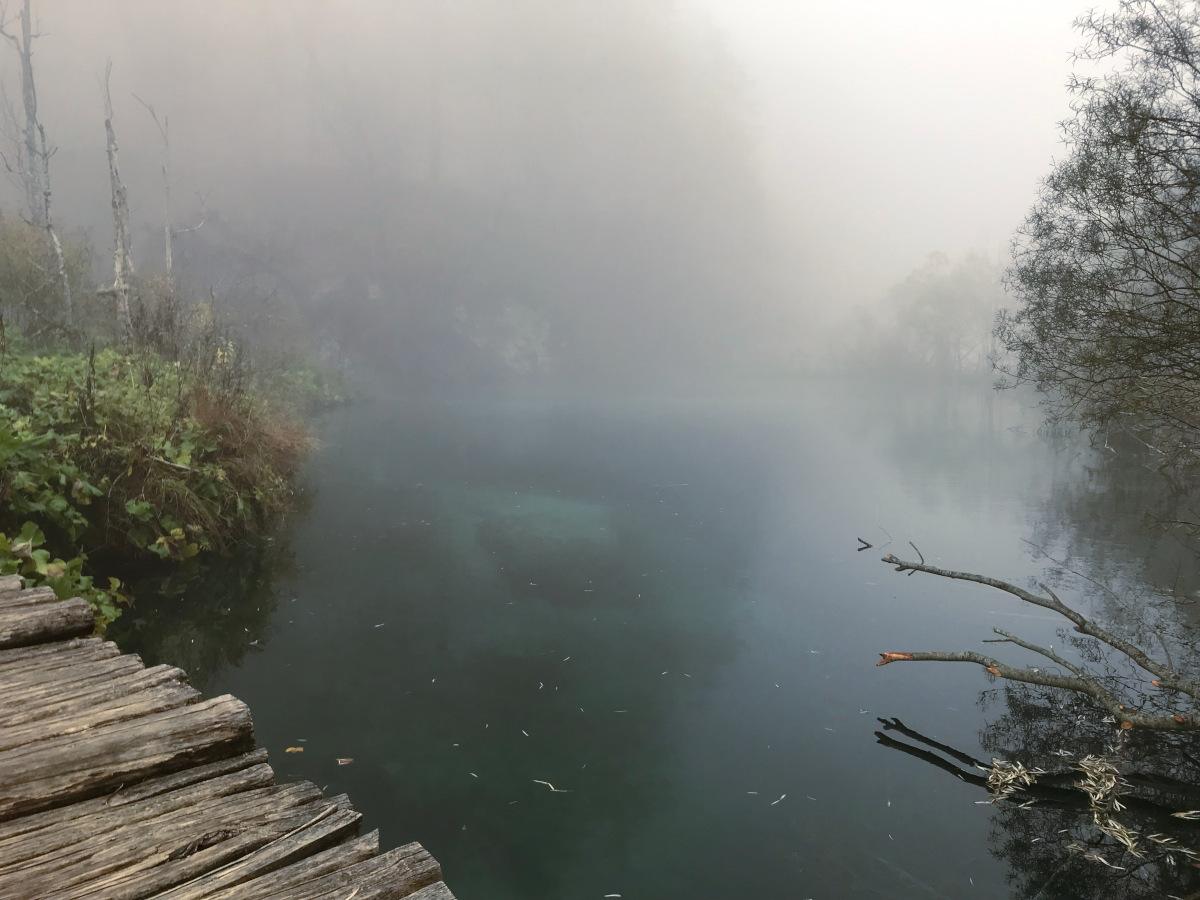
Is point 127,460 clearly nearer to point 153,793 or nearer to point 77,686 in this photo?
point 77,686

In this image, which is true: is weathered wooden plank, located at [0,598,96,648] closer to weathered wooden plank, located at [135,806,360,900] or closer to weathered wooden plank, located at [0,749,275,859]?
weathered wooden plank, located at [0,749,275,859]

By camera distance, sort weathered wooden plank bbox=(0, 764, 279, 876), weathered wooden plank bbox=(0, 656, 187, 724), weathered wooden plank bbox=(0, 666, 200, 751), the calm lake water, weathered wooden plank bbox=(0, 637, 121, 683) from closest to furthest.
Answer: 1. weathered wooden plank bbox=(0, 764, 279, 876)
2. weathered wooden plank bbox=(0, 666, 200, 751)
3. weathered wooden plank bbox=(0, 656, 187, 724)
4. weathered wooden plank bbox=(0, 637, 121, 683)
5. the calm lake water

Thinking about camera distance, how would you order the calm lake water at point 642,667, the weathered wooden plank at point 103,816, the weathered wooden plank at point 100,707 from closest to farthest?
1. the weathered wooden plank at point 103,816
2. the weathered wooden plank at point 100,707
3. the calm lake water at point 642,667

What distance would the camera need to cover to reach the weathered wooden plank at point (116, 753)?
5.99 ft

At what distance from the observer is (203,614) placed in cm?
610

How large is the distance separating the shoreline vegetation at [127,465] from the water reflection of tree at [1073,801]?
21.1 feet

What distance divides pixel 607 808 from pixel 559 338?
2025 inches

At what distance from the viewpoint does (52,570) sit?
4602mm

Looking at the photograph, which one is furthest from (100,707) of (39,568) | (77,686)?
(39,568)

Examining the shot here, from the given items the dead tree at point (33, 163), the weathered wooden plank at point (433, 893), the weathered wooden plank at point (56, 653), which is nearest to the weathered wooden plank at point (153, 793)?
the weathered wooden plank at point (433, 893)

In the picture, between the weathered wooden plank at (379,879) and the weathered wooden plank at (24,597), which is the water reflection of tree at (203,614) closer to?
the weathered wooden plank at (24,597)

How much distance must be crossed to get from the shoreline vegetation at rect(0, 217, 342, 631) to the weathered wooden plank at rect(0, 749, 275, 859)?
3194 mm

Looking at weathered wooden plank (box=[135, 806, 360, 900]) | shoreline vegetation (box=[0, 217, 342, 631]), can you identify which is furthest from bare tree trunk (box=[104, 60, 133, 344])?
weathered wooden plank (box=[135, 806, 360, 900])

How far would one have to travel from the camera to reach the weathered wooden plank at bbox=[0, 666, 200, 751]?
210 cm
